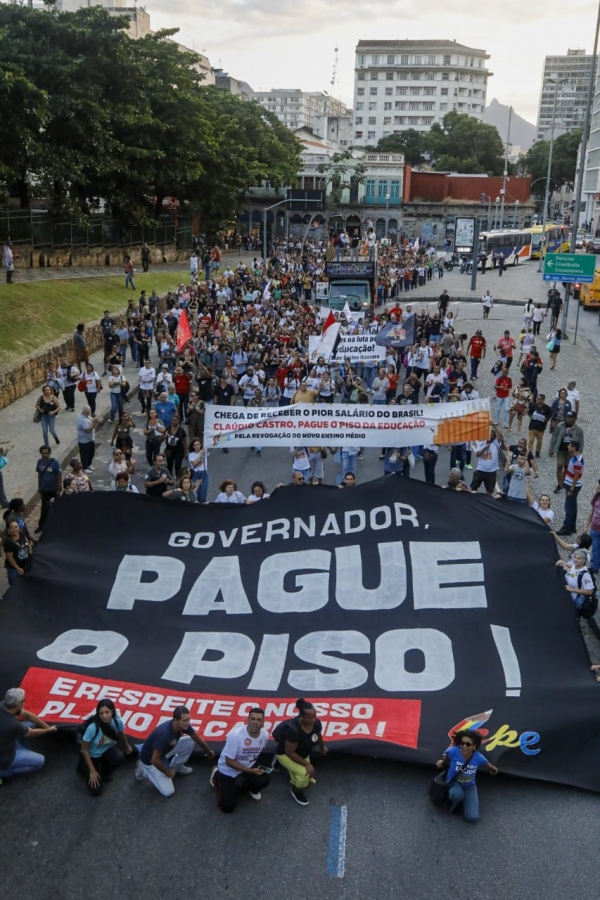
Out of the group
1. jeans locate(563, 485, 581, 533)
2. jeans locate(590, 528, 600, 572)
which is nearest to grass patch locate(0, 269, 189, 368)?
jeans locate(563, 485, 581, 533)

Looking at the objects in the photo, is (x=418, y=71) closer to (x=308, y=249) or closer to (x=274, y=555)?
(x=308, y=249)

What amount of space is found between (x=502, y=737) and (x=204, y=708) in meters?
2.76

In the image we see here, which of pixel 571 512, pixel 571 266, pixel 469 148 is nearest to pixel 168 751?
pixel 571 512

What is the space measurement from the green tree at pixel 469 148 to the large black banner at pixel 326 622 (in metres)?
102

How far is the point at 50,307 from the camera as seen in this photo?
26734 mm

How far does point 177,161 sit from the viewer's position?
40.7 meters

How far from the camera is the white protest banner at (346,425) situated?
11.7 meters

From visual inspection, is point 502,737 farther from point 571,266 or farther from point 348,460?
point 571,266

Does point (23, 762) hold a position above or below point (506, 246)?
below

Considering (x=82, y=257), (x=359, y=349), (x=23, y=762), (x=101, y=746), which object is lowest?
(x=23, y=762)

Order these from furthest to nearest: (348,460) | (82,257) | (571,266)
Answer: (82,257) < (571,266) < (348,460)

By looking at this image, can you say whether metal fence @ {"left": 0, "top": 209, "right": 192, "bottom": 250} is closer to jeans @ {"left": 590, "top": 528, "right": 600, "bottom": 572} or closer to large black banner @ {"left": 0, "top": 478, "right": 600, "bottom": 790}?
large black banner @ {"left": 0, "top": 478, "right": 600, "bottom": 790}

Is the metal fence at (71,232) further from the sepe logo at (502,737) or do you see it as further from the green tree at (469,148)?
the green tree at (469,148)

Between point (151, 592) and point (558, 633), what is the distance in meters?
4.45
